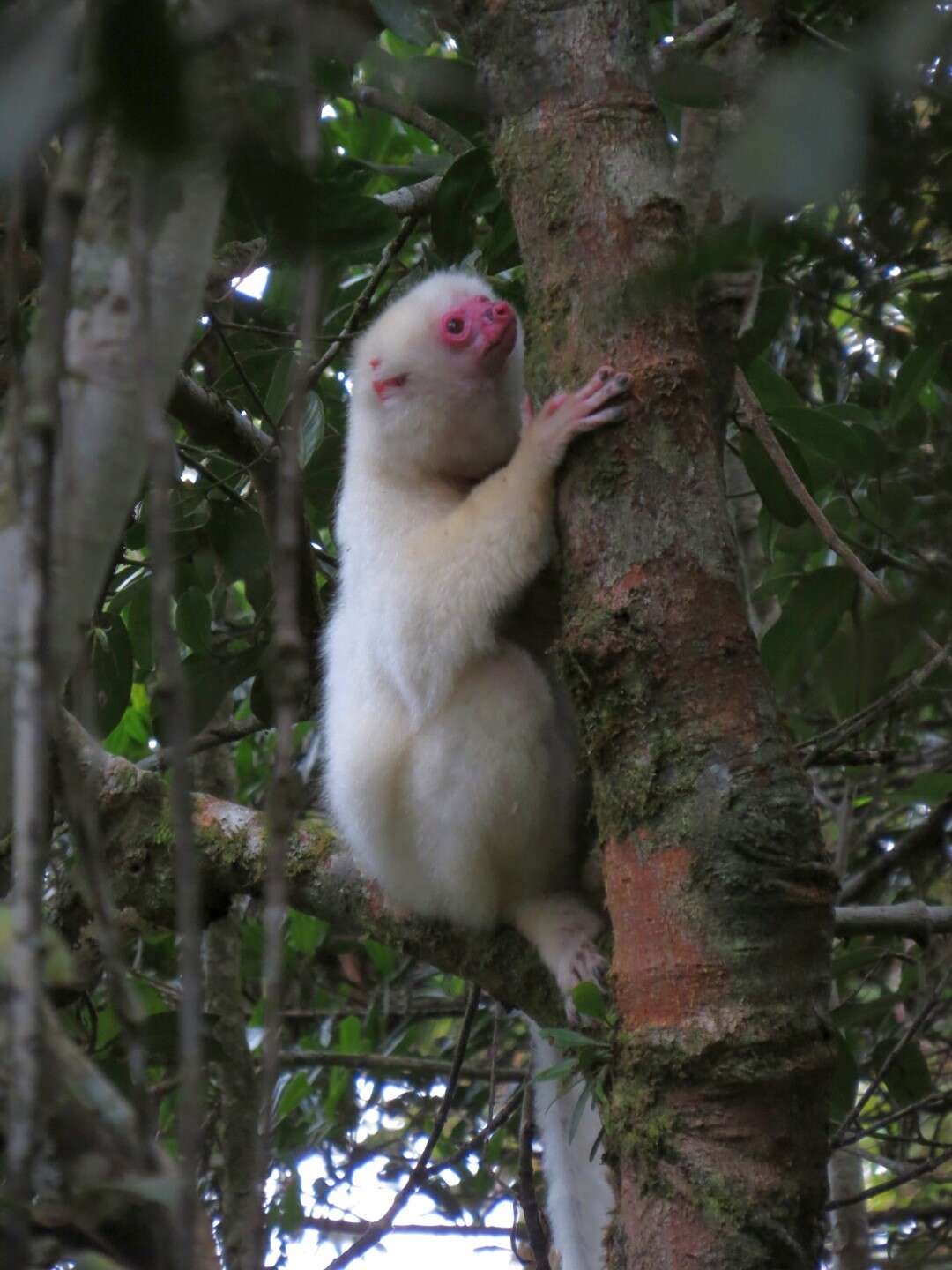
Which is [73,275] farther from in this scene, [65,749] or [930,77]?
[930,77]

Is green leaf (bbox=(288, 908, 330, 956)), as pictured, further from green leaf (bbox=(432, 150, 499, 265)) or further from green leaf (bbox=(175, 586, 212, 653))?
green leaf (bbox=(432, 150, 499, 265))

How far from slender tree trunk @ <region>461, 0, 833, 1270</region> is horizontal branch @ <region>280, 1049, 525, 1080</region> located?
2810 millimetres

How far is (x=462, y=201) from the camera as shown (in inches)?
150

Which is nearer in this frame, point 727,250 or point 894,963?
point 727,250

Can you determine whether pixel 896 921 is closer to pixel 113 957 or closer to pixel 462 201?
pixel 462 201

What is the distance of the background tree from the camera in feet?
3.86

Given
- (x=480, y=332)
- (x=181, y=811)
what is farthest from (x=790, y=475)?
(x=181, y=811)

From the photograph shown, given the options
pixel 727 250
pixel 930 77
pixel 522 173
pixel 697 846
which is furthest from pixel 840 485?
pixel 727 250

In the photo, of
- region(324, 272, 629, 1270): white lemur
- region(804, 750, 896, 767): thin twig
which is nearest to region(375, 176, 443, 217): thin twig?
region(324, 272, 629, 1270): white lemur

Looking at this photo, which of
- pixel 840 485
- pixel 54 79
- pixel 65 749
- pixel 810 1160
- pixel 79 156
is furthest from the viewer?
pixel 840 485

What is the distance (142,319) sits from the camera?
1326 mm

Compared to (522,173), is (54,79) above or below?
below

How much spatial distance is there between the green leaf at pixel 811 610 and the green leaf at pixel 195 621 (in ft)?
5.89

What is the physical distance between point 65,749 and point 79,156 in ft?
1.84
